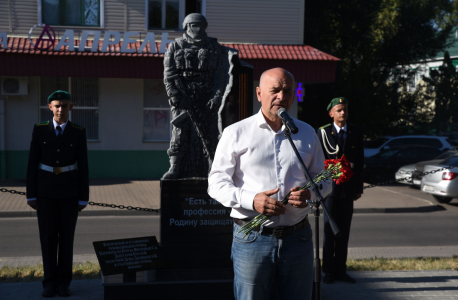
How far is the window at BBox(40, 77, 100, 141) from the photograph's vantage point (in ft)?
55.6

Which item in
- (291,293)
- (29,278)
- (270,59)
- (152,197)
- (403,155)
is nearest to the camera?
(291,293)

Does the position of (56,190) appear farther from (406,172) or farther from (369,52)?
(369,52)

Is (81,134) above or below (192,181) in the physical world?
above

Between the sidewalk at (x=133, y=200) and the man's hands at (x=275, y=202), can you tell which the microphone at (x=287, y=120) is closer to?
the man's hands at (x=275, y=202)

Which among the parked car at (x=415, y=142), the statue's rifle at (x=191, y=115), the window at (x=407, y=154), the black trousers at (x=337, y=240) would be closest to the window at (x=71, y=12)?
the parked car at (x=415, y=142)

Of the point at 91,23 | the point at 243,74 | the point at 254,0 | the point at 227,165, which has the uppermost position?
the point at 254,0

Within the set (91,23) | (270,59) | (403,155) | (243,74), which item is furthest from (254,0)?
(243,74)

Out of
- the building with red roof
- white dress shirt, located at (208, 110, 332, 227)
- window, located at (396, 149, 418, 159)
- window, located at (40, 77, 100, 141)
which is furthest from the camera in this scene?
window, located at (396, 149, 418, 159)

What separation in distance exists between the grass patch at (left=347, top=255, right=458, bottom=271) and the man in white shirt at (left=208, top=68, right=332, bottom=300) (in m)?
3.81

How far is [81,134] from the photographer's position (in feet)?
18.1

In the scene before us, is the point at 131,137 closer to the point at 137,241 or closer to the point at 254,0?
the point at 254,0

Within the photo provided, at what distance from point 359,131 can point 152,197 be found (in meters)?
8.26

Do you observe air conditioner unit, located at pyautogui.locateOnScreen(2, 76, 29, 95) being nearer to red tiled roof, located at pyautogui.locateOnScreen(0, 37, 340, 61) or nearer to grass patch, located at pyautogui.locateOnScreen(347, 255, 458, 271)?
red tiled roof, located at pyautogui.locateOnScreen(0, 37, 340, 61)

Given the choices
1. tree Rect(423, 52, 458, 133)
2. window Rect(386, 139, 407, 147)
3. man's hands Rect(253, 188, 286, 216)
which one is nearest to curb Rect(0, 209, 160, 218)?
man's hands Rect(253, 188, 286, 216)
